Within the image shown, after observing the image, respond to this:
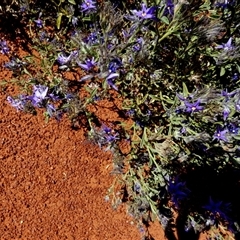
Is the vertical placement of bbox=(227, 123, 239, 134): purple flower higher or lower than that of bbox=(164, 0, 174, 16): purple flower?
lower

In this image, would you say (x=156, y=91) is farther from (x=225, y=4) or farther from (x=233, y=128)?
(x=225, y=4)

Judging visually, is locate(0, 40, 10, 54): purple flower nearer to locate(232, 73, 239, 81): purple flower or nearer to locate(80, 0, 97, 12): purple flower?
locate(80, 0, 97, 12): purple flower

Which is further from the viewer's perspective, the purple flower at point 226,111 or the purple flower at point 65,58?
the purple flower at point 65,58

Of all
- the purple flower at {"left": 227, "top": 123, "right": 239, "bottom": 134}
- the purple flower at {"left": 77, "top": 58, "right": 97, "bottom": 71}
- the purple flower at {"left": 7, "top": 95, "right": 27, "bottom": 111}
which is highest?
the purple flower at {"left": 77, "top": 58, "right": 97, "bottom": 71}

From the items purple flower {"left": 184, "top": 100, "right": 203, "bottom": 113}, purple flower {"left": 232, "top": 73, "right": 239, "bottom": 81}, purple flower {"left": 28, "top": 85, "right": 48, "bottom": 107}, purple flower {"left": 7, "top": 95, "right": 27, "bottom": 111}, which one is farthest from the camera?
purple flower {"left": 7, "top": 95, "right": 27, "bottom": 111}

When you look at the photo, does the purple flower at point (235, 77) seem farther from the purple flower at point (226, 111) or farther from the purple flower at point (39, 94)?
the purple flower at point (39, 94)

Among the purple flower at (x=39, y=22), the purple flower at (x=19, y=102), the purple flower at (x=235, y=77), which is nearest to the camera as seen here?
the purple flower at (x=235, y=77)

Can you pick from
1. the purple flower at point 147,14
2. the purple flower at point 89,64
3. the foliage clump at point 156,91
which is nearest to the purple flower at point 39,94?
the foliage clump at point 156,91

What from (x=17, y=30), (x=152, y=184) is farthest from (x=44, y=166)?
(x=17, y=30)

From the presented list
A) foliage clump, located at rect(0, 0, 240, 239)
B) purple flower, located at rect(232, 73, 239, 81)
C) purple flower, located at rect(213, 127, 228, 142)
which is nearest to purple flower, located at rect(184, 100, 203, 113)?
foliage clump, located at rect(0, 0, 240, 239)

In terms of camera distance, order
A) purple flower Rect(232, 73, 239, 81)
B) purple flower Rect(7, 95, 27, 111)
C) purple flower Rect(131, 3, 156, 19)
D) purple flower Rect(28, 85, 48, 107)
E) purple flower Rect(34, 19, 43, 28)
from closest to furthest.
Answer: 1. purple flower Rect(131, 3, 156, 19)
2. purple flower Rect(28, 85, 48, 107)
3. purple flower Rect(232, 73, 239, 81)
4. purple flower Rect(7, 95, 27, 111)
5. purple flower Rect(34, 19, 43, 28)

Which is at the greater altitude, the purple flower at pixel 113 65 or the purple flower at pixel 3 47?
the purple flower at pixel 113 65

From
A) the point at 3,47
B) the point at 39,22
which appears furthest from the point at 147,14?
the point at 3,47

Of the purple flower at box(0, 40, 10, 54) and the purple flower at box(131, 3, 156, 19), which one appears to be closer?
the purple flower at box(131, 3, 156, 19)
